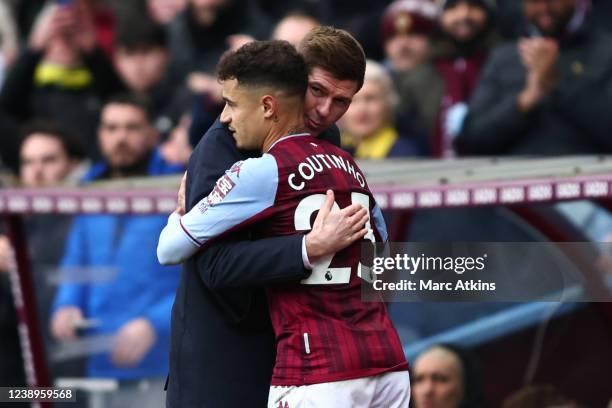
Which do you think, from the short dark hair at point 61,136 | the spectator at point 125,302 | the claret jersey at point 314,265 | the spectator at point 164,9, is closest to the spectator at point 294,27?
the short dark hair at point 61,136

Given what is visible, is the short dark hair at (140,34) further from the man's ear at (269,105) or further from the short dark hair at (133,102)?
the man's ear at (269,105)

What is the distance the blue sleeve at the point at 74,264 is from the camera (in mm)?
6734

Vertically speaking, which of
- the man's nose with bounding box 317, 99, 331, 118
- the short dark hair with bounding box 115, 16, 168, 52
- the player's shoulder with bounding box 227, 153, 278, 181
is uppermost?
the short dark hair with bounding box 115, 16, 168, 52

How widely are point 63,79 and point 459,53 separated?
9.79ft

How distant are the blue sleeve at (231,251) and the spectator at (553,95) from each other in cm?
349

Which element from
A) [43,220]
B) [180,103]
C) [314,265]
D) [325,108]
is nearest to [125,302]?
[43,220]

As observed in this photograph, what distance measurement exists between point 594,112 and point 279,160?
361 cm

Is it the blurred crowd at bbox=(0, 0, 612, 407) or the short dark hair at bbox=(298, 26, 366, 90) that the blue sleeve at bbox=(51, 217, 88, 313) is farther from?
the short dark hair at bbox=(298, 26, 366, 90)

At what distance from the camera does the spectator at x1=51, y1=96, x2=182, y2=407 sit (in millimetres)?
6531

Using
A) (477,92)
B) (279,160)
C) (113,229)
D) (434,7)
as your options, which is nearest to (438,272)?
(279,160)

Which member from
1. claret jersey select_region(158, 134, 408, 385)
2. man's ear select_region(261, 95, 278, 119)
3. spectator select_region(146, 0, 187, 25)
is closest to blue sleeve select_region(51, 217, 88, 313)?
claret jersey select_region(158, 134, 408, 385)

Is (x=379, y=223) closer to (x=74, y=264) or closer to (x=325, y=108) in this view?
(x=325, y=108)

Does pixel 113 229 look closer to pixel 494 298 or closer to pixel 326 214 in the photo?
pixel 494 298

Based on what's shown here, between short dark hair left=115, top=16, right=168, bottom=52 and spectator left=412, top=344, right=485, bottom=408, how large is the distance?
4.48 meters
